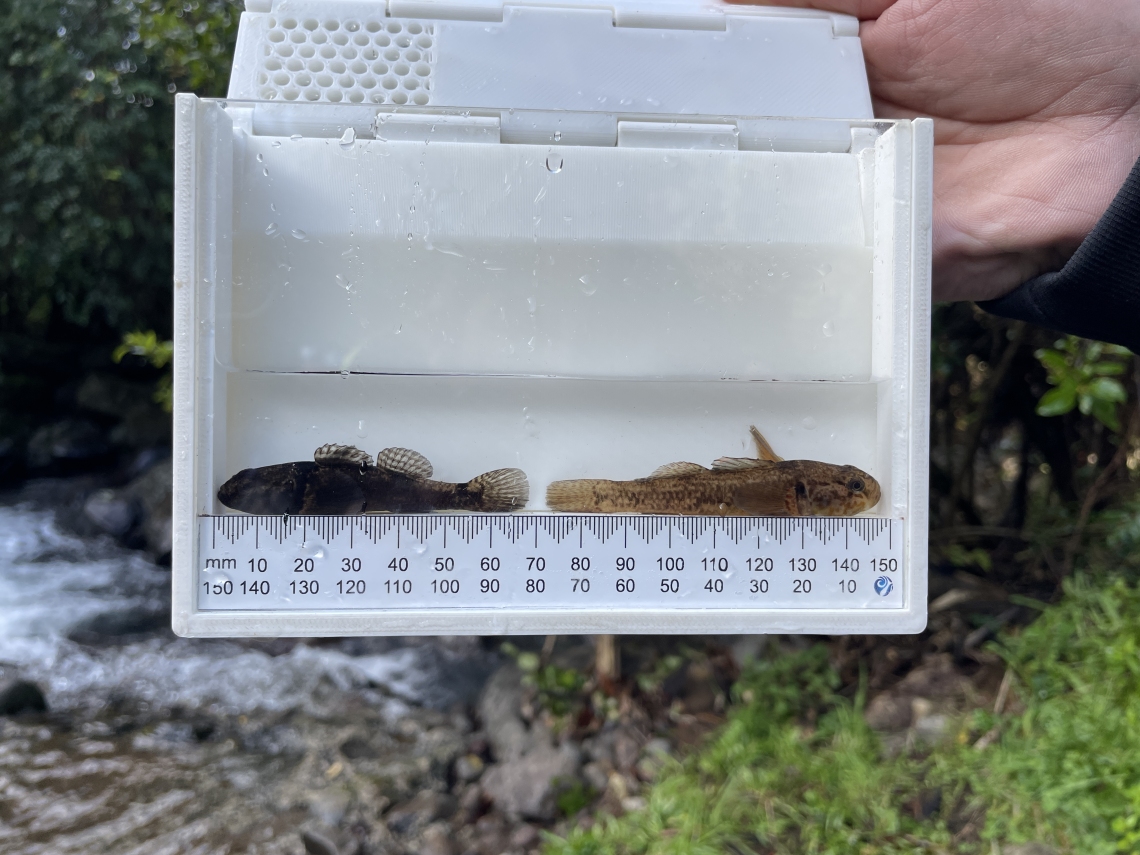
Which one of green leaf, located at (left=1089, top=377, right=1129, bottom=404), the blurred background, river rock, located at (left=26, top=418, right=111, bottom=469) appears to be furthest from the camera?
river rock, located at (left=26, top=418, right=111, bottom=469)

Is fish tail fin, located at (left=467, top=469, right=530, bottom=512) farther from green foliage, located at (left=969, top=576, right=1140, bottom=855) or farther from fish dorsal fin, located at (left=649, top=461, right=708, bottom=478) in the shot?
green foliage, located at (left=969, top=576, right=1140, bottom=855)

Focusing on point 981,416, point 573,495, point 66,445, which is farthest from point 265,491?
point 66,445

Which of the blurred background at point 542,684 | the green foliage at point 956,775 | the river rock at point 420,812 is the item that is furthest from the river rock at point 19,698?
the green foliage at point 956,775

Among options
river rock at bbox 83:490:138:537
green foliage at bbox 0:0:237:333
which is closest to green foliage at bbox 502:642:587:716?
river rock at bbox 83:490:138:537

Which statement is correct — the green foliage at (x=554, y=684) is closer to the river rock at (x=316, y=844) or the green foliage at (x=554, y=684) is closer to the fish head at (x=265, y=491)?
the river rock at (x=316, y=844)

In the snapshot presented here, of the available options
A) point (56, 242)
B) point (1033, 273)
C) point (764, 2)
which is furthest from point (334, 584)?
point (56, 242)

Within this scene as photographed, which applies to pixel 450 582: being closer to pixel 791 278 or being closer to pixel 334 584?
pixel 334 584
